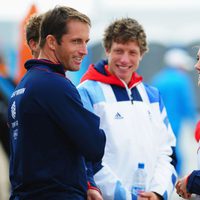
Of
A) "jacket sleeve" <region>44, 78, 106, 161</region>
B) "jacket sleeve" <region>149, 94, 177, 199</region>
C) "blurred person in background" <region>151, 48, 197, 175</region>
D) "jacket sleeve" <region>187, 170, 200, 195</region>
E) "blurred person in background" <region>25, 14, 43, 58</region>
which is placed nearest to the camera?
"jacket sleeve" <region>44, 78, 106, 161</region>

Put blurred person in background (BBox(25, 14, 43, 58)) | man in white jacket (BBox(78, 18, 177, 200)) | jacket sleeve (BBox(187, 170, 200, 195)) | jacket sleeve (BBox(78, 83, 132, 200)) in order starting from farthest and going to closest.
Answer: man in white jacket (BBox(78, 18, 177, 200)) < jacket sleeve (BBox(78, 83, 132, 200)) < blurred person in background (BBox(25, 14, 43, 58)) < jacket sleeve (BBox(187, 170, 200, 195))

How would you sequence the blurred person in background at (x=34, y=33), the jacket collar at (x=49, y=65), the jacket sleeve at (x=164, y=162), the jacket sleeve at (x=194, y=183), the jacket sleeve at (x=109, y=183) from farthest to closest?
the jacket sleeve at (x=164, y=162) → the jacket sleeve at (x=109, y=183) → the blurred person in background at (x=34, y=33) → the jacket sleeve at (x=194, y=183) → the jacket collar at (x=49, y=65)

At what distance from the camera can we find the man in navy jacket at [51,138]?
509cm

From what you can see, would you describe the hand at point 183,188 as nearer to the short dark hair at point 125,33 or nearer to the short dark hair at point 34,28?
the short dark hair at point 125,33

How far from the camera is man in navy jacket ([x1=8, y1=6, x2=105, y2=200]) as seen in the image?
5.09 meters

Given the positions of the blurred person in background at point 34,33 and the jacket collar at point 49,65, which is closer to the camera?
the jacket collar at point 49,65

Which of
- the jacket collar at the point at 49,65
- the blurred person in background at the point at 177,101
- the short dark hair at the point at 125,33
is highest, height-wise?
the short dark hair at the point at 125,33

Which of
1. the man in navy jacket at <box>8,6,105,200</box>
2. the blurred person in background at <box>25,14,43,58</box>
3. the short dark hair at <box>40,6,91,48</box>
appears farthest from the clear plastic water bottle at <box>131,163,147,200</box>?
the short dark hair at <box>40,6,91,48</box>

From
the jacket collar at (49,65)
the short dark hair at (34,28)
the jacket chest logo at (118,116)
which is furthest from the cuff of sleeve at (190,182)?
the short dark hair at (34,28)

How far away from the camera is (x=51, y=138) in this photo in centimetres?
509

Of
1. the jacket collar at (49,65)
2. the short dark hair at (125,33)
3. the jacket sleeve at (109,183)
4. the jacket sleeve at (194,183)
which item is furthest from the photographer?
the short dark hair at (125,33)

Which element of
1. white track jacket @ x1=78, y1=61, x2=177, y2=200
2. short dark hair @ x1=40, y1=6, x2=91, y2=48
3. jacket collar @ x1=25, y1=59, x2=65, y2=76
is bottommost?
white track jacket @ x1=78, y1=61, x2=177, y2=200

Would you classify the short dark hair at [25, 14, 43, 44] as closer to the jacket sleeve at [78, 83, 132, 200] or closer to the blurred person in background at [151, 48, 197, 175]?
the jacket sleeve at [78, 83, 132, 200]

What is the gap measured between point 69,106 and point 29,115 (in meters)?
0.25
